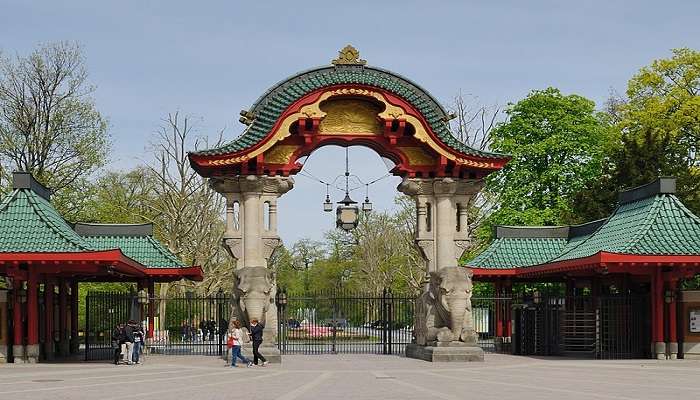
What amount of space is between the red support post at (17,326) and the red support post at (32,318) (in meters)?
0.21

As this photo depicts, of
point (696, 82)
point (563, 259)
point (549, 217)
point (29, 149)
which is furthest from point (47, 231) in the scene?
point (696, 82)

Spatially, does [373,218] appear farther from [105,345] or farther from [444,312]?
[444,312]

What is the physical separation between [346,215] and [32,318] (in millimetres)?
10240

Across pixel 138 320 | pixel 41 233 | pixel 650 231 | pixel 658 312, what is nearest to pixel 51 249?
pixel 41 233

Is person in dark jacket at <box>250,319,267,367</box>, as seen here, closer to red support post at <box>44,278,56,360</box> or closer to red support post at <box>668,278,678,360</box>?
red support post at <box>44,278,56,360</box>

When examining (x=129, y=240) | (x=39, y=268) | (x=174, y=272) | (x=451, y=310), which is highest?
(x=129, y=240)

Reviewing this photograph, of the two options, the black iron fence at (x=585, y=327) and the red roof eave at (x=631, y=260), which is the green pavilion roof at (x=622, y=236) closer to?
the red roof eave at (x=631, y=260)

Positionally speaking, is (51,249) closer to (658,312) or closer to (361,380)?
(361,380)

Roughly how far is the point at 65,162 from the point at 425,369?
99.2 feet

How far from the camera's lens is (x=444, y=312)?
31.7 meters

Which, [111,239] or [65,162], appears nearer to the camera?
[111,239]

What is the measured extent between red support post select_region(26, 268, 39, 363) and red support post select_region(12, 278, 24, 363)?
208 mm

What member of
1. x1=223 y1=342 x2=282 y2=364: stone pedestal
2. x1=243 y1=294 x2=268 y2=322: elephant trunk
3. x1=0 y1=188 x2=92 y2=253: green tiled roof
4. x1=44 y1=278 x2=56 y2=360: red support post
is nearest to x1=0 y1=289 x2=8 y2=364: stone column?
x1=0 y1=188 x2=92 y2=253: green tiled roof

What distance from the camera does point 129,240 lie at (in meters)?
40.1
